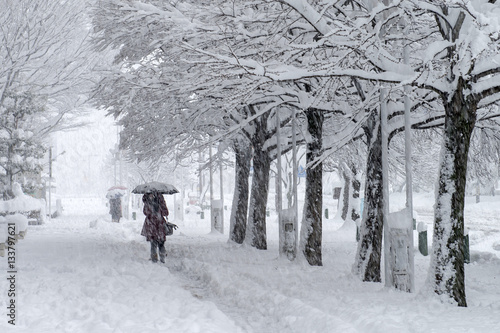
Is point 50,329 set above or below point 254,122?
below

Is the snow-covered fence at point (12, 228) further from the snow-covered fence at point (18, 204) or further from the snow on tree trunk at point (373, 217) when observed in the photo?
the snow on tree trunk at point (373, 217)

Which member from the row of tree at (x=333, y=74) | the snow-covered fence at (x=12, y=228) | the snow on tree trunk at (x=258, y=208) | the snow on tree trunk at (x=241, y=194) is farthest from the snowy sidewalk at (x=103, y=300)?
the snow on tree trunk at (x=241, y=194)

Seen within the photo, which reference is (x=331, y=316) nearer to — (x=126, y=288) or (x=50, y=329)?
(x=50, y=329)

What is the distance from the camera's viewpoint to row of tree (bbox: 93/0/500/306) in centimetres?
751

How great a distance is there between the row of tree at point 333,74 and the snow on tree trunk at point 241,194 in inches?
80.4

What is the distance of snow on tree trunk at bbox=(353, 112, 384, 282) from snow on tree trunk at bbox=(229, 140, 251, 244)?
783 centimetres

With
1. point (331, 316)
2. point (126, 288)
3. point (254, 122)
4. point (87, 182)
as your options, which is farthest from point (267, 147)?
point (87, 182)

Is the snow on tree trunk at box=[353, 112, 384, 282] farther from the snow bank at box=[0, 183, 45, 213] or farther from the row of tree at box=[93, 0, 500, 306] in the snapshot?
the snow bank at box=[0, 183, 45, 213]

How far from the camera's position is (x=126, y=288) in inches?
361

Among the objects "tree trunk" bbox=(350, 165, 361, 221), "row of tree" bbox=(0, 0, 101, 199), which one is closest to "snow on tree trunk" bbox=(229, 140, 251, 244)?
"row of tree" bbox=(0, 0, 101, 199)

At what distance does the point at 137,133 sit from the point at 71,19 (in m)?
5.56

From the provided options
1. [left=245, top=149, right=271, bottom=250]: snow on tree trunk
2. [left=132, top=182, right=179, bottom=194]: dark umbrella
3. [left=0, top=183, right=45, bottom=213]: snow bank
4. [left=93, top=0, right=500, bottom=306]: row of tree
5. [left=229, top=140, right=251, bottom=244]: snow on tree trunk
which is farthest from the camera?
[left=0, top=183, right=45, bottom=213]: snow bank

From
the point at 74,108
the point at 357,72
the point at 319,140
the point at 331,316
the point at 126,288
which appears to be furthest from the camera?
the point at 74,108

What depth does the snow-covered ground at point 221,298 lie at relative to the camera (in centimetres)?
662
